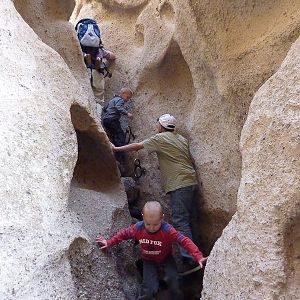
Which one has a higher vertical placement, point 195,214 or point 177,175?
point 177,175

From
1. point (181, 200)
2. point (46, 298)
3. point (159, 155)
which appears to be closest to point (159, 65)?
point (159, 155)

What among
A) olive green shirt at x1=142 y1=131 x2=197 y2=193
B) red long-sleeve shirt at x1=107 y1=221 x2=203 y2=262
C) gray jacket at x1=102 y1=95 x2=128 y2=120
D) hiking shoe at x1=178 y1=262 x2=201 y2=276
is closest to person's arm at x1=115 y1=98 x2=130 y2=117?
gray jacket at x1=102 y1=95 x2=128 y2=120

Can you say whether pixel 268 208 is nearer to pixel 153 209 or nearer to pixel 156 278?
Answer: pixel 153 209

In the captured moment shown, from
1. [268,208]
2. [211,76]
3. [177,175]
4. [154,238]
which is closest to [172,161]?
[177,175]

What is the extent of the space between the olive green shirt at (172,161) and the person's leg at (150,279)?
0.72m

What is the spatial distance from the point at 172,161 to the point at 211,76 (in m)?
0.64

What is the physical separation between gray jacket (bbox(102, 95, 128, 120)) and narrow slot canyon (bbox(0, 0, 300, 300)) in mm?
259

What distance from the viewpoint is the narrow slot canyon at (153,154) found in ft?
6.68

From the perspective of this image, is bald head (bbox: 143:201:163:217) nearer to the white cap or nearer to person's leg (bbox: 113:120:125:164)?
the white cap

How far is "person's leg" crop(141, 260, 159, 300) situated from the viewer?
2703 millimetres

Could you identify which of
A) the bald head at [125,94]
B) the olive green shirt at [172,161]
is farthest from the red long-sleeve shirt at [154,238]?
the bald head at [125,94]

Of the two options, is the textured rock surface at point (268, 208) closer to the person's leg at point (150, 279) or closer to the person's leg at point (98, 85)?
the person's leg at point (150, 279)

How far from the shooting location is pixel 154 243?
266 centimetres

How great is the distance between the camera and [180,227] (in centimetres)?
328
